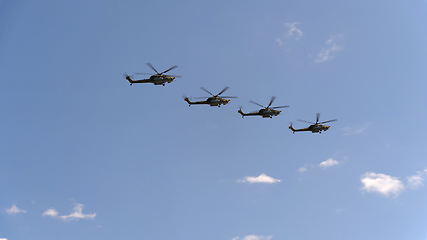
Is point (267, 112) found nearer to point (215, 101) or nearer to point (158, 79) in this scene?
point (215, 101)

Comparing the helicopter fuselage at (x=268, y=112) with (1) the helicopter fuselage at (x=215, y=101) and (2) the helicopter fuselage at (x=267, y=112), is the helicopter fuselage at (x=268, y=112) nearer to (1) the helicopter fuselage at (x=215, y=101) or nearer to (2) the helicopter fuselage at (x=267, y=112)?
(2) the helicopter fuselage at (x=267, y=112)

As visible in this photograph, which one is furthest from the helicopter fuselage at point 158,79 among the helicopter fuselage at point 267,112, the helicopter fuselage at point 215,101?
the helicopter fuselage at point 267,112

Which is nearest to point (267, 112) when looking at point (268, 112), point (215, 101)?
point (268, 112)

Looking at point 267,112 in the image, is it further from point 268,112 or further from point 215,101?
point 215,101

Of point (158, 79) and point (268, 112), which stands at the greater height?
point (158, 79)

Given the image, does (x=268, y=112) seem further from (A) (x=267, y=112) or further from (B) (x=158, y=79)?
(B) (x=158, y=79)

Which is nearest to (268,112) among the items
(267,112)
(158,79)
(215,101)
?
(267,112)

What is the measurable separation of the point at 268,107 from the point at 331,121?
23.8m

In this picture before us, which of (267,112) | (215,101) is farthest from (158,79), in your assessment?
(267,112)

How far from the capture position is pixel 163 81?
119438 mm

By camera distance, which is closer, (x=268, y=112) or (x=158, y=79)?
(x=158, y=79)

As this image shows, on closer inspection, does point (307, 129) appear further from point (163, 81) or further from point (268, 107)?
point (163, 81)

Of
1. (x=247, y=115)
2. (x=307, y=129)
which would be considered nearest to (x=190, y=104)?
(x=247, y=115)

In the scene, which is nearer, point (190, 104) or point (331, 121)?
point (190, 104)
